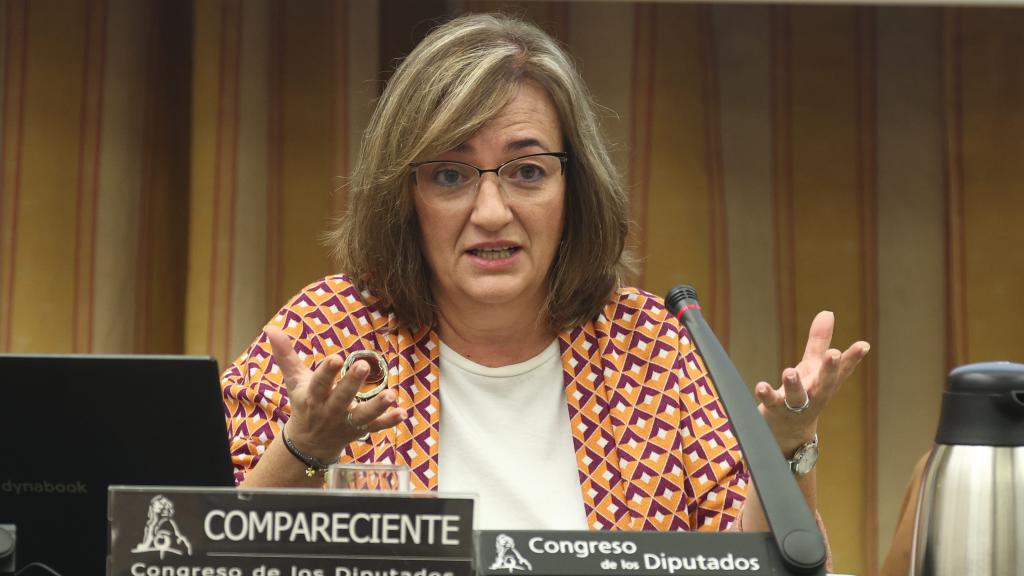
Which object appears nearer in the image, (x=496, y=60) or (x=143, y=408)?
(x=143, y=408)

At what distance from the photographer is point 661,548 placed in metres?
0.78

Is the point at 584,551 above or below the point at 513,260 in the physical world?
below

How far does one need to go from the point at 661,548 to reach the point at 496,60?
866mm

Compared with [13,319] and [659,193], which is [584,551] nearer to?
[659,193]

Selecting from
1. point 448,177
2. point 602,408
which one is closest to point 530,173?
point 448,177

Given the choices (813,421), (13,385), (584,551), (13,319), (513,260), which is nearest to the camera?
(584,551)

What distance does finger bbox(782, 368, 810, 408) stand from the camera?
3.54ft

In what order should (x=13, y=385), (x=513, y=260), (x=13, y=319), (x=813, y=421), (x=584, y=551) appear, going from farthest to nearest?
(x=13, y=319) < (x=513, y=260) < (x=813, y=421) < (x=13, y=385) < (x=584, y=551)

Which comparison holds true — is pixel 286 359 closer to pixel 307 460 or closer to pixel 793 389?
pixel 307 460

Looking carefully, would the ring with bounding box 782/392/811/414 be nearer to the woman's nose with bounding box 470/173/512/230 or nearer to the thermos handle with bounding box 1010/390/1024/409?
the thermos handle with bounding box 1010/390/1024/409

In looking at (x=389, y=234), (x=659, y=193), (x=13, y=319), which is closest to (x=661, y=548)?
(x=389, y=234)

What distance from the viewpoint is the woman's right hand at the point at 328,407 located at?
1044 mm

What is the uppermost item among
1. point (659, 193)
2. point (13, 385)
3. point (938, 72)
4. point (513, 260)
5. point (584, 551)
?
point (938, 72)

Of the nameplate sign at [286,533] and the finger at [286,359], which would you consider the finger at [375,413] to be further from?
the nameplate sign at [286,533]
